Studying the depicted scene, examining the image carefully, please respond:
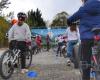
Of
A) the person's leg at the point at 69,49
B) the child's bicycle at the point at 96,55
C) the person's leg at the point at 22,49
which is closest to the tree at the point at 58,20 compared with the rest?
the person's leg at the point at 69,49

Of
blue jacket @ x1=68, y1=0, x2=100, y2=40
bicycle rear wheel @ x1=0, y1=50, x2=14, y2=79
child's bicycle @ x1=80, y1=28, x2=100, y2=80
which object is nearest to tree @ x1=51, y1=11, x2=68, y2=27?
bicycle rear wheel @ x1=0, y1=50, x2=14, y2=79

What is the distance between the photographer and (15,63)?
44.7ft

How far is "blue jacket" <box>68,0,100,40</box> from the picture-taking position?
8934 millimetres

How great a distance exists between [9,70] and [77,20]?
4.15 meters

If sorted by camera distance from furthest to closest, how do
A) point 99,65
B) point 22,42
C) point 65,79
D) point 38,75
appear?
point 22,42
point 38,75
point 65,79
point 99,65

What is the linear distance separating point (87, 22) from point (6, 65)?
13.8 feet

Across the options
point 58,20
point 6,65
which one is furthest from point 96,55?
point 58,20

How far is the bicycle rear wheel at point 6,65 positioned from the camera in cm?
1237

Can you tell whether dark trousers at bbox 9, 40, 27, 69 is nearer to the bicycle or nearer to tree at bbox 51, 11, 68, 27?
the bicycle

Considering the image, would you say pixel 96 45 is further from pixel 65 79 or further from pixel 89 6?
pixel 65 79

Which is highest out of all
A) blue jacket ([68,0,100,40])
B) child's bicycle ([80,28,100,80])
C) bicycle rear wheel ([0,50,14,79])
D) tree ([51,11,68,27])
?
tree ([51,11,68,27])

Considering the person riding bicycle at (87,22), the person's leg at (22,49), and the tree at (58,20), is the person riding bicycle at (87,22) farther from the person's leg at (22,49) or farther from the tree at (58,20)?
the tree at (58,20)

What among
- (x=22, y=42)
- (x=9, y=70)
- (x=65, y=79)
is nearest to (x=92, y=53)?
(x=65, y=79)

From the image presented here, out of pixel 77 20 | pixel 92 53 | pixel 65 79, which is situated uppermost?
pixel 77 20
